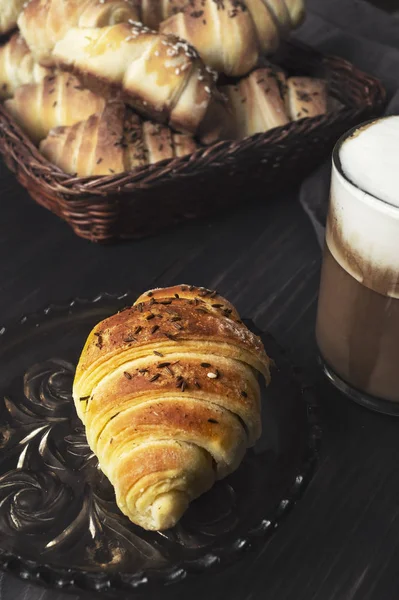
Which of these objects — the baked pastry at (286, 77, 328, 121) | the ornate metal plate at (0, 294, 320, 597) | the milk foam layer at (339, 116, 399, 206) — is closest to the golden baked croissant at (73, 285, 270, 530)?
the ornate metal plate at (0, 294, 320, 597)

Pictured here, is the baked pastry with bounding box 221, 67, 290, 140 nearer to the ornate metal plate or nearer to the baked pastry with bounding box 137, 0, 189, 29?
the baked pastry with bounding box 137, 0, 189, 29

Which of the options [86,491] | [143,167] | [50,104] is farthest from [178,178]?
[86,491]

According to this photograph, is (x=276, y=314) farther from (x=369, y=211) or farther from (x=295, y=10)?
(x=295, y=10)

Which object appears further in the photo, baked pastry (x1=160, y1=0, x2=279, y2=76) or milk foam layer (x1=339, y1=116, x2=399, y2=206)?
baked pastry (x1=160, y1=0, x2=279, y2=76)

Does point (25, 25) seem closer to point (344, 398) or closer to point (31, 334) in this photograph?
point (31, 334)

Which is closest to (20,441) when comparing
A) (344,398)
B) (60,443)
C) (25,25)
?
(60,443)
